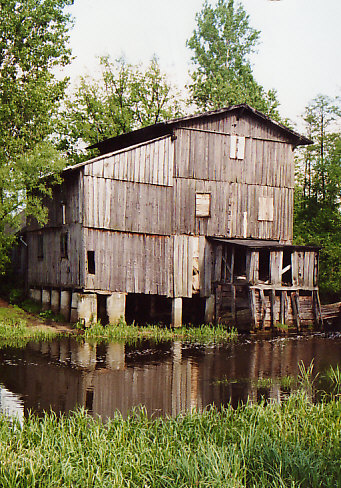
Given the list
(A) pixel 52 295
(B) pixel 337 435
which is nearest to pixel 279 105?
(A) pixel 52 295

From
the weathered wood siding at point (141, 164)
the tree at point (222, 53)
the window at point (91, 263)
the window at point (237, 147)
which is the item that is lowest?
the window at point (91, 263)

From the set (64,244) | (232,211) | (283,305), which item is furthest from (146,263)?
(283,305)

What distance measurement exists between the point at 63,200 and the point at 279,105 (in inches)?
893

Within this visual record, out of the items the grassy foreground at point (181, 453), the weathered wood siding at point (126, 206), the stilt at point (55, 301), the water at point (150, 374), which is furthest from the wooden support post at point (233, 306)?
the grassy foreground at point (181, 453)

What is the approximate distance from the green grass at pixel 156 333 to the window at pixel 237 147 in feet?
27.5

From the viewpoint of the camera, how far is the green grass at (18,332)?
2186 cm

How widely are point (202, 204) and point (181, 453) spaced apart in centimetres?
2065

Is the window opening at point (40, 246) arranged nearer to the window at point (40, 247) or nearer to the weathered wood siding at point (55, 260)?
the window at point (40, 247)

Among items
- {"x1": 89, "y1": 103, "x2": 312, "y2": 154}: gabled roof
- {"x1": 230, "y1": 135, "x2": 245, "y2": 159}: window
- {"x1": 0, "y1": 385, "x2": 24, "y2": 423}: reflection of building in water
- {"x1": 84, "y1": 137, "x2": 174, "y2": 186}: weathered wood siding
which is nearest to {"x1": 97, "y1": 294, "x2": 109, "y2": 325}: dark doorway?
{"x1": 84, "y1": 137, "x2": 174, "y2": 186}: weathered wood siding

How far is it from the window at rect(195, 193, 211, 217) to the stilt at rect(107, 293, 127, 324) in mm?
5351

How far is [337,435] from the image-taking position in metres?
8.52

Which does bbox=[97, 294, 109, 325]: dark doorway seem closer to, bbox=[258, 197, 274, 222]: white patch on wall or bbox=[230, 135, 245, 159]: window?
bbox=[258, 197, 274, 222]: white patch on wall

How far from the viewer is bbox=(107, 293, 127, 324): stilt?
84.3 feet

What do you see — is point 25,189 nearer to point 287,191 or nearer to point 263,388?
point 287,191
